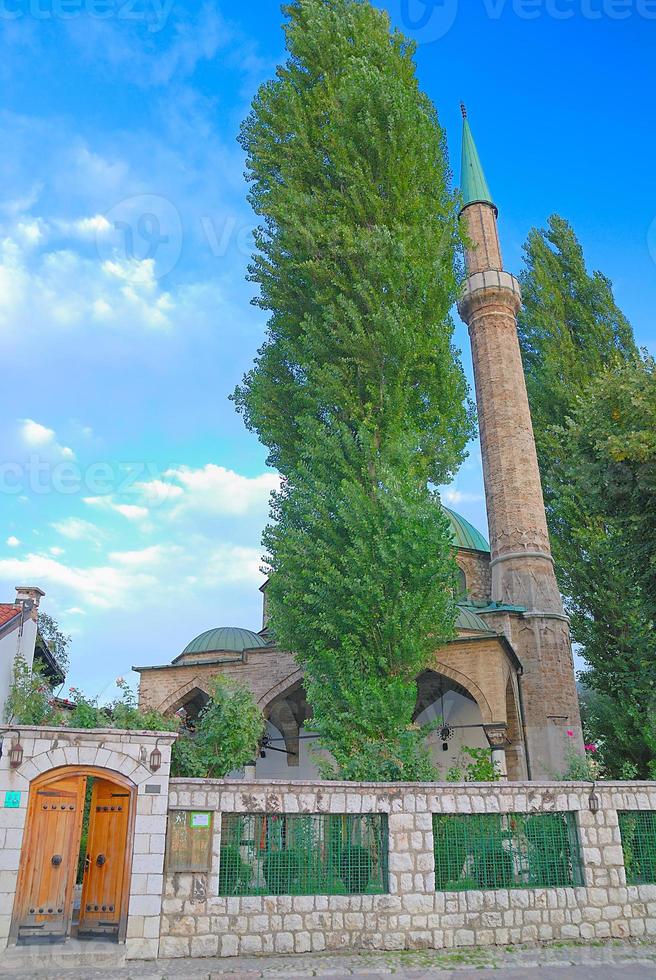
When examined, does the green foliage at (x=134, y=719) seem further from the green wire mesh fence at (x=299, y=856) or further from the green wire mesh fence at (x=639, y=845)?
the green wire mesh fence at (x=639, y=845)

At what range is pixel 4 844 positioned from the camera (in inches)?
260

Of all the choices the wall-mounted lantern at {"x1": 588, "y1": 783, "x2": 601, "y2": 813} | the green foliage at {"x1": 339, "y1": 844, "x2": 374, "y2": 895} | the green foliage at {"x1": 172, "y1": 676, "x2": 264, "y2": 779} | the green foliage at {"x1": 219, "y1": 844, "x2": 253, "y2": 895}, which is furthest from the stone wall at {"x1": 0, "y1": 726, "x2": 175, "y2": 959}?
the wall-mounted lantern at {"x1": 588, "y1": 783, "x2": 601, "y2": 813}

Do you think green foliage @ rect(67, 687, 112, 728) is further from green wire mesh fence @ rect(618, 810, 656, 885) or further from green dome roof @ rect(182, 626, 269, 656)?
green dome roof @ rect(182, 626, 269, 656)

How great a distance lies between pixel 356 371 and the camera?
12.3 m

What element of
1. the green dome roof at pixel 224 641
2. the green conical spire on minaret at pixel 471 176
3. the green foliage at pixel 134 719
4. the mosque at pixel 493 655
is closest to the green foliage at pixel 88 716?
the green foliage at pixel 134 719

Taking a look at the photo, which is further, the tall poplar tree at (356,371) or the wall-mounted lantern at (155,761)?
the tall poplar tree at (356,371)

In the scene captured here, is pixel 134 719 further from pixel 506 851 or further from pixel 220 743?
pixel 506 851

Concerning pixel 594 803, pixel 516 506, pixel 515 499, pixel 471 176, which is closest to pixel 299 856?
pixel 594 803

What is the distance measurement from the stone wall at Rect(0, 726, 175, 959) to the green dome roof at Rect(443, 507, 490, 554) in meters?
15.6

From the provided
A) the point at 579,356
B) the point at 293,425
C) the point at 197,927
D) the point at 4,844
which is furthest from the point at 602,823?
the point at 579,356

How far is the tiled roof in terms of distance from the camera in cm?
1215

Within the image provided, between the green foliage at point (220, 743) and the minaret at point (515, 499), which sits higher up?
the minaret at point (515, 499)

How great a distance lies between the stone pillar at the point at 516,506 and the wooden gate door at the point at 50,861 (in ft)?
38.1

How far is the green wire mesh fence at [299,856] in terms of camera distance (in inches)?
277
